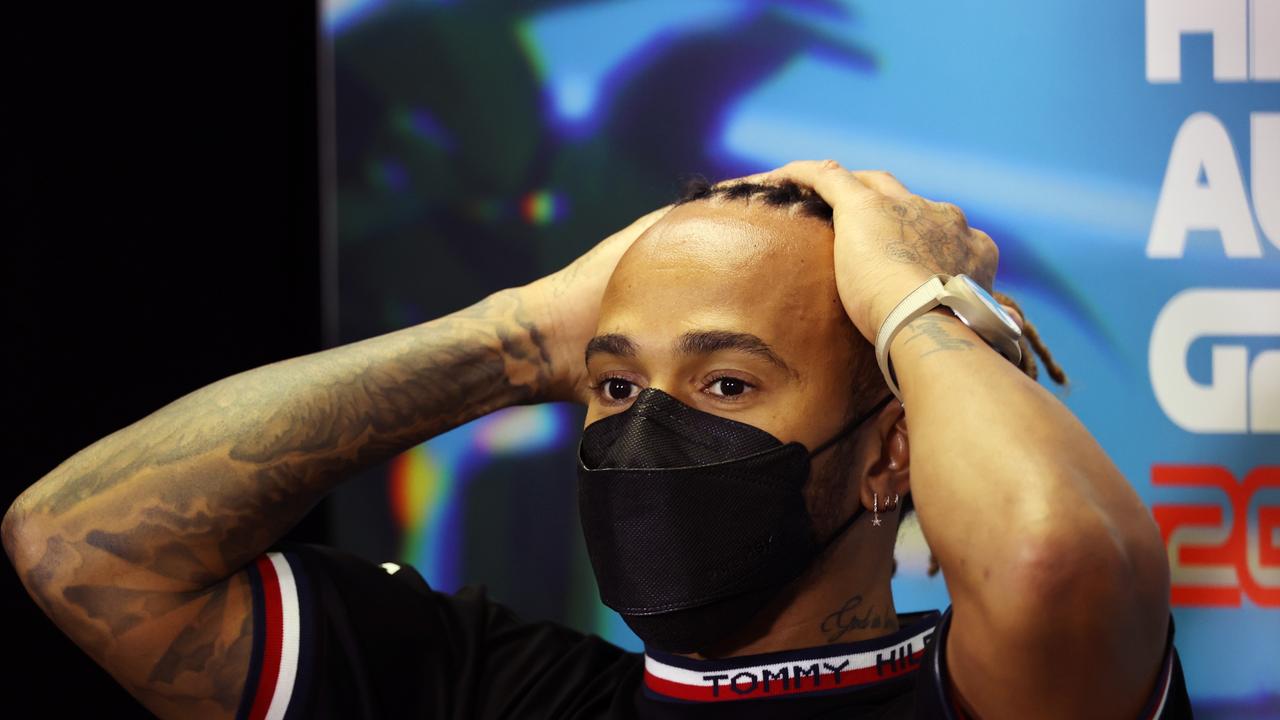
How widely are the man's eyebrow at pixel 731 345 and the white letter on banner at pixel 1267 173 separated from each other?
1529mm

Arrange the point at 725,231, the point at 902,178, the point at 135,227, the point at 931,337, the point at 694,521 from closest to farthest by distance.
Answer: the point at 931,337 → the point at 694,521 → the point at 725,231 → the point at 135,227 → the point at 902,178

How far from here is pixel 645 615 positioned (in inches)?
65.4

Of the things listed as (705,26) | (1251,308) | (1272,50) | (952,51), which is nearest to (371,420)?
(705,26)

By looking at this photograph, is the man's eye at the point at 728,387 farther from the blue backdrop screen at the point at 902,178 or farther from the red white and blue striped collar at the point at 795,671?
the blue backdrop screen at the point at 902,178

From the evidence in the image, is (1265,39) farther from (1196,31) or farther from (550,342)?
(550,342)

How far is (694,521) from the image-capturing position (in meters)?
1.65

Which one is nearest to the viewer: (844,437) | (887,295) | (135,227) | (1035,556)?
(1035,556)

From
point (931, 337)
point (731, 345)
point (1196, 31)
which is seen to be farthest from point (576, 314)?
point (1196, 31)

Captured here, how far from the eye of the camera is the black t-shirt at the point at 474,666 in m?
1.72

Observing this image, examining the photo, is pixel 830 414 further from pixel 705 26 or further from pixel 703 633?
pixel 705 26

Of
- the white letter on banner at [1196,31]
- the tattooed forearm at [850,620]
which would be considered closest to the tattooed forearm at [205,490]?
the tattooed forearm at [850,620]

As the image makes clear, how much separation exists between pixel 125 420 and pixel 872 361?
1.65 m

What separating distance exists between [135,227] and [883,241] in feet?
5.67

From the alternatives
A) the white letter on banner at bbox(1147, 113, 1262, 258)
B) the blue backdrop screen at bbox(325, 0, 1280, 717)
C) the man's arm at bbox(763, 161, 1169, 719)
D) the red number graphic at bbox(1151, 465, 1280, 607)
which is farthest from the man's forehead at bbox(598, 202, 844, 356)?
the red number graphic at bbox(1151, 465, 1280, 607)
